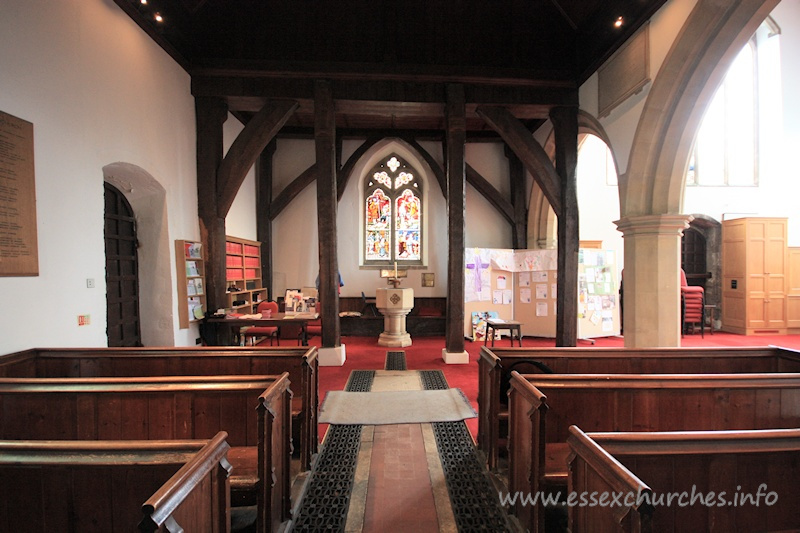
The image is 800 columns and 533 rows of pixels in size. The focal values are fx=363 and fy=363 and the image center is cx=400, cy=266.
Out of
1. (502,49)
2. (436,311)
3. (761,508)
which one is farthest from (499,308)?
(761,508)

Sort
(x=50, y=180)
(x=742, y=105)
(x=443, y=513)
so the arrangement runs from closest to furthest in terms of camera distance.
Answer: (x=443, y=513), (x=50, y=180), (x=742, y=105)

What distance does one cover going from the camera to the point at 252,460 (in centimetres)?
204

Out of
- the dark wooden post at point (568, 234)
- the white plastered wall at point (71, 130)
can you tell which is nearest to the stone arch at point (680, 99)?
the dark wooden post at point (568, 234)

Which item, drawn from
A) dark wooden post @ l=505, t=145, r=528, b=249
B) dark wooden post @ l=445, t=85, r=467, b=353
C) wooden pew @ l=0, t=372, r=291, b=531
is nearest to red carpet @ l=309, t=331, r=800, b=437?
dark wooden post @ l=445, t=85, r=467, b=353

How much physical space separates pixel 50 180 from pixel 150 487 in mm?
3107

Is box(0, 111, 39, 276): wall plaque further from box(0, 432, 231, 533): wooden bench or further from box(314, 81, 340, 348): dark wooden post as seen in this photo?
box(314, 81, 340, 348): dark wooden post

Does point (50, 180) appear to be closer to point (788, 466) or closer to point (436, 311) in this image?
point (788, 466)

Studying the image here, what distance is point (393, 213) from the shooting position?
28.7 ft

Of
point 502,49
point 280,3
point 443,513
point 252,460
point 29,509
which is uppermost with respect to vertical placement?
point 280,3

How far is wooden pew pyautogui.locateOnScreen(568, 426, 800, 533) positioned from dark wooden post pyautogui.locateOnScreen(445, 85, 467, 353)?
4108 millimetres

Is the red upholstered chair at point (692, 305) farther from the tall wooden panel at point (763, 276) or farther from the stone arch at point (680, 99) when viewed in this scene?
the stone arch at point (680, 99)

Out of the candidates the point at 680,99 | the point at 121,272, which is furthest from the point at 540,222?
the point at 121,272

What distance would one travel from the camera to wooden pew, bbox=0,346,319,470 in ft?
9.51

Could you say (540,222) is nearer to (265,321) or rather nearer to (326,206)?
(326,206)
